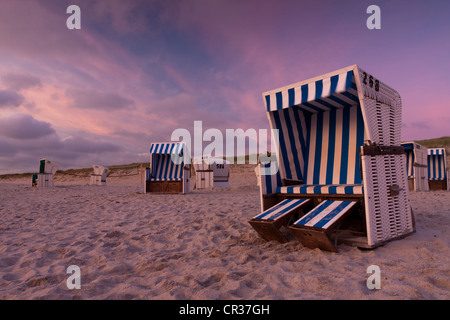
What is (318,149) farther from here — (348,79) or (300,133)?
(348,79)

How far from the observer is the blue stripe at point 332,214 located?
9.37ft

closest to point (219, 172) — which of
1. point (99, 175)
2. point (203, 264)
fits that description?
point (99, 175)

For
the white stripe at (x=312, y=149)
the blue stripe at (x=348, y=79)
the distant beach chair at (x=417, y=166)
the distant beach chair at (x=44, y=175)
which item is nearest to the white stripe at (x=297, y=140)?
the white stripe at (x=312, y=149)

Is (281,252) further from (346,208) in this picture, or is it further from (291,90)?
(291,90)

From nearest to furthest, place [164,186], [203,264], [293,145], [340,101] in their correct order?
1. [203,264]
2. [340,101]
3. [293,145]
4. [164,186]

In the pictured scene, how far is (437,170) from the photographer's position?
11.4 meters

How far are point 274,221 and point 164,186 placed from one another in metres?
8.51

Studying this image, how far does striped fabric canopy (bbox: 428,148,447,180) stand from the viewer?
11173 mm

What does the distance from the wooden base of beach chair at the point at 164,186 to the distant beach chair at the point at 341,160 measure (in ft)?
23.6

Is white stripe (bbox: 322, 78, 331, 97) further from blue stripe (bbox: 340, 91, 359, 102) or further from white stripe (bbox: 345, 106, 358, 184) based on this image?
white stripe (bbox: 345, 106, 358, 184)

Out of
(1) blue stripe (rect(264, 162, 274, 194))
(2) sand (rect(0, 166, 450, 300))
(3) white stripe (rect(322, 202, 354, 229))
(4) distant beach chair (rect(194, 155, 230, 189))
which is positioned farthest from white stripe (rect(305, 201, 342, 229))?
(4) distant beach chair (rect(194, 155, 230, 189))

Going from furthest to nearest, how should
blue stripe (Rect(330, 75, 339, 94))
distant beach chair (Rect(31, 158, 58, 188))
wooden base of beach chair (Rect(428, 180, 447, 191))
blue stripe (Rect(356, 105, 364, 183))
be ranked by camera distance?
distant beach chair (Rect(31, 158, 58, 188)) < wooden base of beach chair (Rect(428, 180, 447, 191)) < blue stripe (Rect(356, 105, 364, 183)) < blue stripe (Rect(330, 75, 339, 94))

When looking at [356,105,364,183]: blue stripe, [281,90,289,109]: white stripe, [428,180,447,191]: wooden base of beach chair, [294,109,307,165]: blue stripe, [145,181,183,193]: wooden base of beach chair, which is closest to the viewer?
[281,90,289,109]: white stripe
